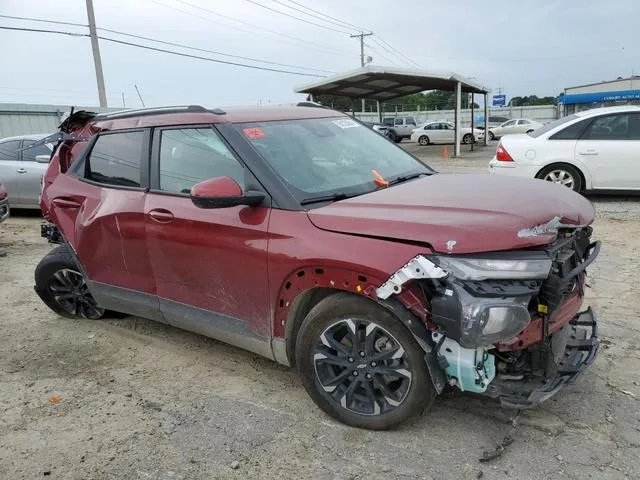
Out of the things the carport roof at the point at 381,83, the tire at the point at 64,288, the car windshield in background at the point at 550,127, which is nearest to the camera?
the tire at the point at 64,288

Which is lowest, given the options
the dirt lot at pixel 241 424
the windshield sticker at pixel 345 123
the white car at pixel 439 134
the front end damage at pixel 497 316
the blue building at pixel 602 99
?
the dirt lot at pixel 241 424

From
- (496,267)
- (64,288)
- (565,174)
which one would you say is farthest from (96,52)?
(496,267)

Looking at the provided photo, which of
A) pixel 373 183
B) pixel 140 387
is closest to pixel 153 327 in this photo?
pixel 140 387

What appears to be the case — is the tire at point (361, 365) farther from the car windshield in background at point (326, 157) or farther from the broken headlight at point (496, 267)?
the car windshield in background at point (326, 157)

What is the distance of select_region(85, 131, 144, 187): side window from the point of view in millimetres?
4004

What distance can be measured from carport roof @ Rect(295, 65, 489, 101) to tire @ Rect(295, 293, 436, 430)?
65.2ft

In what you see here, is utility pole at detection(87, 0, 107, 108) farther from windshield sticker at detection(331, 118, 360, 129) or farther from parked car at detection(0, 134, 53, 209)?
windshield sticker at detection(331, 118, 360, 129)

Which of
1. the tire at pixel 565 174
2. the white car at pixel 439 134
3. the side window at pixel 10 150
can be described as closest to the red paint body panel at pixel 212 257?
the tire at pixel 565 174

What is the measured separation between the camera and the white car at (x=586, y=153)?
891 cm

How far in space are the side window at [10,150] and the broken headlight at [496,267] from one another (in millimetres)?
10119

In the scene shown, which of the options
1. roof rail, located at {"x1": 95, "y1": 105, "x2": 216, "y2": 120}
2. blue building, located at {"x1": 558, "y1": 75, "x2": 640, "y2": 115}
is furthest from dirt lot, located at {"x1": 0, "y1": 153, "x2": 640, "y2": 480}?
blue building, located at {"x1": 558, "y1": 75, "x2": 640, "y2": 115}

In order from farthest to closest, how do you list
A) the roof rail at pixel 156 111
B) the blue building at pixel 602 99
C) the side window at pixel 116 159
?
the blue building at pixel 602 99, the side window at pixel 116 159, the roof rail at pixel 156 111

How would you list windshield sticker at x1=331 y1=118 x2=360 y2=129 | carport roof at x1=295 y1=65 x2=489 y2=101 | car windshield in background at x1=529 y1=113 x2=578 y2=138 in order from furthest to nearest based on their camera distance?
carport roof at x1=295 y1=65 x2=489 y2=101
car windshield in background at x1=529 y1=113 x2=578 y2=138
windshield sticker at x1=331 y1=118 x2=360 y2=129

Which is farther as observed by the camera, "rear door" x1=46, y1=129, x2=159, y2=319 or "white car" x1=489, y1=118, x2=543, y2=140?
"white car" x1=489, y1=118, x2=543, y2=140
